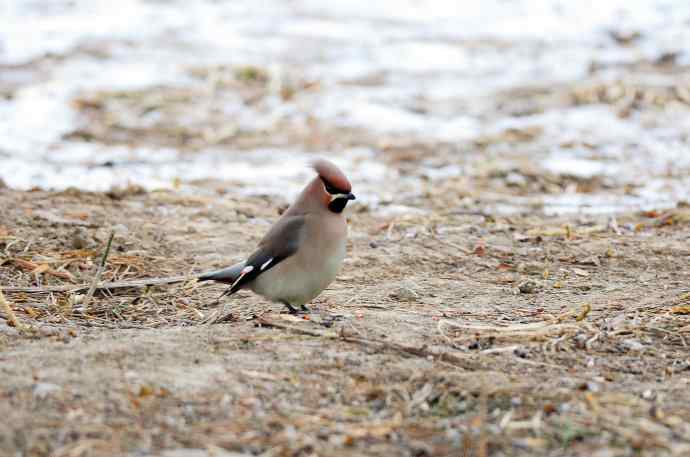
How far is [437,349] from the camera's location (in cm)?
371

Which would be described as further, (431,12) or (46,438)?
(431,12)

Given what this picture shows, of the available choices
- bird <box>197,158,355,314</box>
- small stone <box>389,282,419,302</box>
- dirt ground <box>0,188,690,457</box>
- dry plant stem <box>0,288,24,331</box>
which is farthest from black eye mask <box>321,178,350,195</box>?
dry plant stem <box>0,288,24,331</box>

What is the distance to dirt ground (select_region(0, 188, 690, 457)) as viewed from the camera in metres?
2.99

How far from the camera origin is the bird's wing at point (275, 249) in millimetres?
4262

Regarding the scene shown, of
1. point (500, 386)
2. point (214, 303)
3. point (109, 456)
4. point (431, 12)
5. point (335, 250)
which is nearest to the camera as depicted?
point (109, 456)

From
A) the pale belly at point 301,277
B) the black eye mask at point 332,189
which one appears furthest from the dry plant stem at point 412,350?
the black eye mask at point 332,189

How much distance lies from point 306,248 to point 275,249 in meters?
0.16

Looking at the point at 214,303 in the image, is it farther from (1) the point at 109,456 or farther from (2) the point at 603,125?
(2) the point at 603,125

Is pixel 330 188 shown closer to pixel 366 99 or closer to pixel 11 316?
pixel 11 316

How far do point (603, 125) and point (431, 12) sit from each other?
184 inches

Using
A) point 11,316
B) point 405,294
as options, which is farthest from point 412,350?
point 11,316

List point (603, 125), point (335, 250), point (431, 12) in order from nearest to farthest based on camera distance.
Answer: point (335, 250) < point (603, 125) < point (431, 12)

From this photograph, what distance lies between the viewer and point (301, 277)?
13.8ft

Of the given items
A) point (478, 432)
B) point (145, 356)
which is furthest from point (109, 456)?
point (478, 432)
